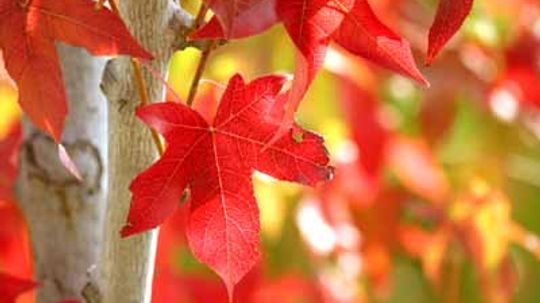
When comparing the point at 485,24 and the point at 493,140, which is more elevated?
the point at 485,24

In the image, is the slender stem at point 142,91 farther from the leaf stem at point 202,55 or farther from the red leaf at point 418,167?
the red leaf at point 418,167

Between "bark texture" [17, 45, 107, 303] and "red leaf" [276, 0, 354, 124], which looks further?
"bark texture" [17, 45, 107, 303]

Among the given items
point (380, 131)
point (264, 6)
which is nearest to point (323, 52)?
point (264, 6)

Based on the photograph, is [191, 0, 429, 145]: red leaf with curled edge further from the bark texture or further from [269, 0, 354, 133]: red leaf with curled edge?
the bark texture

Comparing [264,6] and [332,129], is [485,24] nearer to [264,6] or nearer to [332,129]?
[332,129]

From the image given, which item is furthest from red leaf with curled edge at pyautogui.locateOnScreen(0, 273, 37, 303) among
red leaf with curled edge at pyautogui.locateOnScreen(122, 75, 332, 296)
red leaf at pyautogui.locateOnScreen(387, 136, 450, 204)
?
red leaf at pyautogui.locateOnScreen(387, 136, 450, 204)
